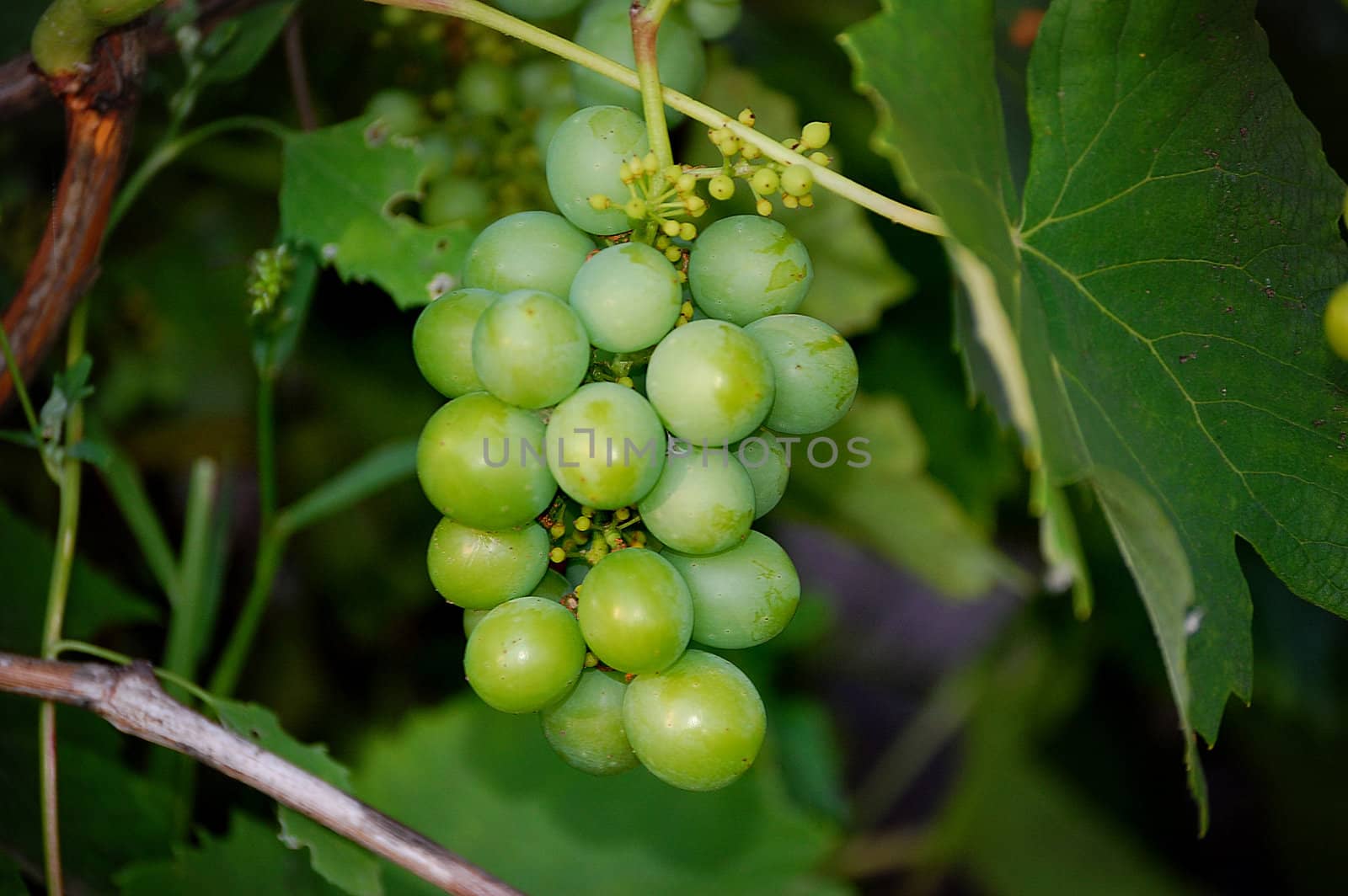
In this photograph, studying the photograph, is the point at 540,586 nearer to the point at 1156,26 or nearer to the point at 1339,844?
the point at 1156,26

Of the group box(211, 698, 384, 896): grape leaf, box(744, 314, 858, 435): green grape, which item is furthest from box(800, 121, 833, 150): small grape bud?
box(211, 698, 384, 896): grape leaf

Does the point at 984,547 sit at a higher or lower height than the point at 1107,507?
lower

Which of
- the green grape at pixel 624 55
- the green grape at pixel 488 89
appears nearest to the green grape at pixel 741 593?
the green grape at pixel 624 55

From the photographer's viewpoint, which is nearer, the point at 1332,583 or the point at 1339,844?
the point at 1332,583

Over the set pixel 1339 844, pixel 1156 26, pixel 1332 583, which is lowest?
pixel 1339 844

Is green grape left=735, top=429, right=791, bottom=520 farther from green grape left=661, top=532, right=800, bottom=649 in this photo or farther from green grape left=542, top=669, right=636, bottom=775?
green grape left=542, top=669, right=636, bottom=775

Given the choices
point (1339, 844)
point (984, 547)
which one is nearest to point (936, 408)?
point (984, 547)

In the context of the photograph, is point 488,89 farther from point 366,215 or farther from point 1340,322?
point 1340,322
